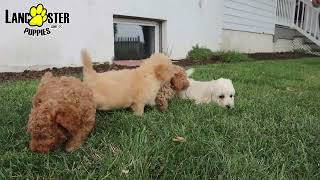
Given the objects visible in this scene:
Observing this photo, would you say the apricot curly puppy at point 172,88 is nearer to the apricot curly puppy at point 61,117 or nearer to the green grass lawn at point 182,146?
the green grass lawn at point 182,146

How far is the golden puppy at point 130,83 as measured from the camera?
315 cm

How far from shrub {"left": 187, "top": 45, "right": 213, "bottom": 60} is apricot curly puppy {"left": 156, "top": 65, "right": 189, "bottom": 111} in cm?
669

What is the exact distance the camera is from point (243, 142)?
259cm

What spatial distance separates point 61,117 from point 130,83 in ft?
3.32

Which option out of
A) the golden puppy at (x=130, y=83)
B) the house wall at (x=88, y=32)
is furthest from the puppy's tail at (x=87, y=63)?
the house wall at (x=88, y=32)

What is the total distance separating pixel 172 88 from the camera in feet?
12.8

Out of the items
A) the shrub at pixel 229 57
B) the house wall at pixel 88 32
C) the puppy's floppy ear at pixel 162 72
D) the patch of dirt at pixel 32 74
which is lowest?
the patch of dirt at pixel 32 74

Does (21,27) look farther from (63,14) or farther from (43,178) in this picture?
(43,178)

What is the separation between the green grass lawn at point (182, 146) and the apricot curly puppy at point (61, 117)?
0.07 m

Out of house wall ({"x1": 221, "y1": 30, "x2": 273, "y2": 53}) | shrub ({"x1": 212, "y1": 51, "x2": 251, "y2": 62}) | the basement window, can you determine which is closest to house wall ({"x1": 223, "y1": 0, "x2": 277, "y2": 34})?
house wall ({"x1": 221, "y1": 30, "x2": 273, "y2": 53})

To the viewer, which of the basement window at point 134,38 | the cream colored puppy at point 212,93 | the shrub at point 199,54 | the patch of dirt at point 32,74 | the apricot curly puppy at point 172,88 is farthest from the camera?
the shrub at point 199,54

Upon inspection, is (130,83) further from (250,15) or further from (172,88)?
(250,15)

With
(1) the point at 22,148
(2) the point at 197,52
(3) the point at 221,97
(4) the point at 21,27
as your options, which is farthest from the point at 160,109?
(2) the point at 197,52

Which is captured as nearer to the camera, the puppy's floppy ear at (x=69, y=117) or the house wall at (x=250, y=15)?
the puppy's floppy ear at (x=69, y=117)
